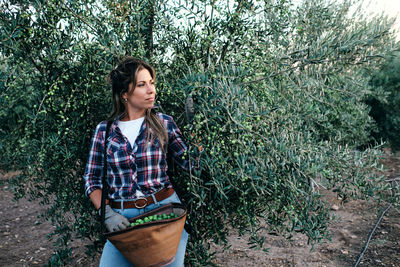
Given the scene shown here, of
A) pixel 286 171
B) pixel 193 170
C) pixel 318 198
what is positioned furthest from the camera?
pixel 318 198

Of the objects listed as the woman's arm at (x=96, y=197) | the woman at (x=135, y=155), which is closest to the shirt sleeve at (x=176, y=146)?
the woman at (x=135, y=155)

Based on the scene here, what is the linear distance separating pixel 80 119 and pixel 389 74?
31.8 ft

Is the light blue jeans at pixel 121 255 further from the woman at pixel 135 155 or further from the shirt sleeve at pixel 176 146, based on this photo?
the shirt sleeve at pixel 176 146

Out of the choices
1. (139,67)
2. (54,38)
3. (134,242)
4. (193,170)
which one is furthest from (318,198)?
(54,38)

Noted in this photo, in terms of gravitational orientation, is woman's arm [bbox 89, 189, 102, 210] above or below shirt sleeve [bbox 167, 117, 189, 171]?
below

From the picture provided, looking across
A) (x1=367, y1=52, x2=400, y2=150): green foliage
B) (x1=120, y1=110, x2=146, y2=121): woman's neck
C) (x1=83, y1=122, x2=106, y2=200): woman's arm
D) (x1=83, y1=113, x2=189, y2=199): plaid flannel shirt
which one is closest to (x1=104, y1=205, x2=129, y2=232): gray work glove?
(x1=83, y1=113, x2=189, y2=199): plaid flannel shirt

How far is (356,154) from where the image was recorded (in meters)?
2.77

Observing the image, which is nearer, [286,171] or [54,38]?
[286,171]

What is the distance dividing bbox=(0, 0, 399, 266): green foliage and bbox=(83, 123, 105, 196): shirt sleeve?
241mm

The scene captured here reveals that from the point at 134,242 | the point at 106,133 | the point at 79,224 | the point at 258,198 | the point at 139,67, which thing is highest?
the point at 139,67

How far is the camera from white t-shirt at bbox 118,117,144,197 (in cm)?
258

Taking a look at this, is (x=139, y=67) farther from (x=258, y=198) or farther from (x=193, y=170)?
(x=258, y=198)

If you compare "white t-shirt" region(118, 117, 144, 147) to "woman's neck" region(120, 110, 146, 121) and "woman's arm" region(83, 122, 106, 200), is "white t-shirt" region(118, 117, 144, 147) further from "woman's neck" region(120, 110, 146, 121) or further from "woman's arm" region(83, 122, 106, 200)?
"woman's arm" region(83, 122, 106, 200)

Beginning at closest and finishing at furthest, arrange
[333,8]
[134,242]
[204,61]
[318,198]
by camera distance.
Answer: [134,242], [318,198], [204,61], [333,8]
